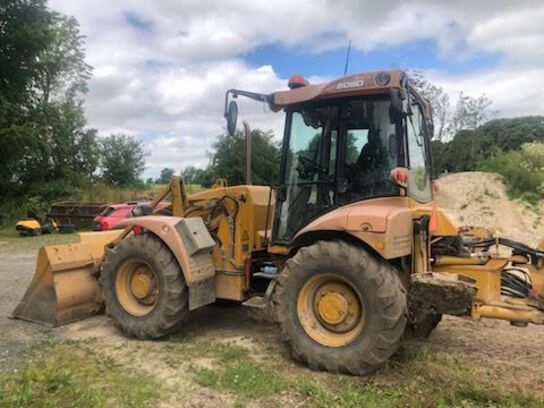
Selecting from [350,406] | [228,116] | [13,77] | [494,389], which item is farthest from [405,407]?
[13,77]

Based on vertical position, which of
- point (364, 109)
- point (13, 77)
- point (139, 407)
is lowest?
point (139, 407)

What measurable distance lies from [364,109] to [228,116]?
4.33 ft

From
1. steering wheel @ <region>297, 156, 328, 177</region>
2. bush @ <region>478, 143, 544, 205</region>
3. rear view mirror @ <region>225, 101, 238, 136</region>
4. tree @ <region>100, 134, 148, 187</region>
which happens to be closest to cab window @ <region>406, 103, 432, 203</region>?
steering wheel @ <region>297, 156, 328, 177</region>

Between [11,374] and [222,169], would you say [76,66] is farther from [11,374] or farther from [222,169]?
[11,374]

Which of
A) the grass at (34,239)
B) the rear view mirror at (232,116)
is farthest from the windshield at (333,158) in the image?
the grass at (34,239)

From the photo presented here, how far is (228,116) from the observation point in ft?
17.4

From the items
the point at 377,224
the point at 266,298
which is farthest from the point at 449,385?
the point at 266,298

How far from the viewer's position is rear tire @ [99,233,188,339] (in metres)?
5.57

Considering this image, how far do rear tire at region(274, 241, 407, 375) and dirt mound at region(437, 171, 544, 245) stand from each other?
14.3m

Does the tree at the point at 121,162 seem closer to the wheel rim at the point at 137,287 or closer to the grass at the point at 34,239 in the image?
the grass at the point at 34,239

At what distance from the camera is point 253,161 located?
958cm

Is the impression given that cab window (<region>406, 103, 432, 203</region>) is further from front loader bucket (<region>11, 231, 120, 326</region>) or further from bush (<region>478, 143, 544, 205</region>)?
bush (<region>478, 143, 544, 205</region>)

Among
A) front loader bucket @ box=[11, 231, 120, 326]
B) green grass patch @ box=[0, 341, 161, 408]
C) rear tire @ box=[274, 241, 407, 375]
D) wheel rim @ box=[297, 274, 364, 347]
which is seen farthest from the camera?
front loader bucket @ box=[11, 231, 120, 326]

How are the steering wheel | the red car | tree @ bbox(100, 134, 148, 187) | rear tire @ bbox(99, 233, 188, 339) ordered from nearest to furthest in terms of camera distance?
the steering wheel
rear tire @ bbox(99, 233, 188, 339)
the red car
tree @ bbox(100, 134, 148, 187)
